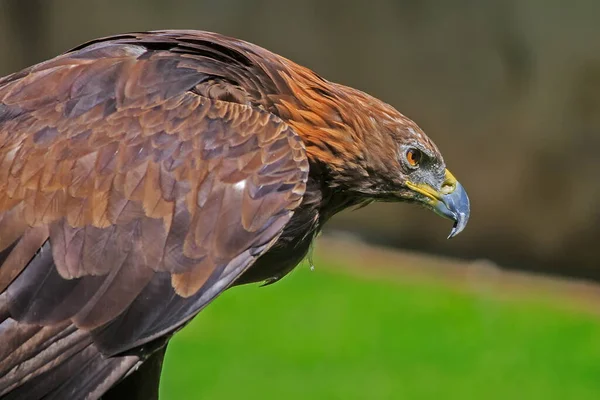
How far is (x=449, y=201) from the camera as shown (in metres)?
4.00

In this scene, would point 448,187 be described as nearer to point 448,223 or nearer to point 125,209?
point 125,209

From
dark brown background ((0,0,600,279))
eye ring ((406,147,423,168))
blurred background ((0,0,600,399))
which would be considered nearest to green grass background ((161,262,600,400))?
blurred background ((0,0,600,399))

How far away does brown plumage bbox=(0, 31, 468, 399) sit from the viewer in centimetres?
325

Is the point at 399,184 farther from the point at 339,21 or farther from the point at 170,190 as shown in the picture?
the point at 339,21

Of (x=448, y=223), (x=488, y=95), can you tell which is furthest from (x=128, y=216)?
(x=448, y=223)

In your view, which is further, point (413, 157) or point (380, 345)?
point (380, 345)

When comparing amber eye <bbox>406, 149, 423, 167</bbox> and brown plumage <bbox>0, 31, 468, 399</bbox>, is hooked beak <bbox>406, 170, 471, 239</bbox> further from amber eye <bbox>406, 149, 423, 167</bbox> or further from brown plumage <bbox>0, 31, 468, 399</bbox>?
brown plumage <bbox>0, 31, 468, 399</bbox>

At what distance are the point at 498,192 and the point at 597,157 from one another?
889 mm

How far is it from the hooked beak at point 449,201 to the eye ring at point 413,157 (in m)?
0.08

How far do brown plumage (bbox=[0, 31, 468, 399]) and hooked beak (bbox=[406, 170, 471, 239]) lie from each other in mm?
527

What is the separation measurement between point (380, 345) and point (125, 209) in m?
4.76

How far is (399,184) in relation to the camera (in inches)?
154

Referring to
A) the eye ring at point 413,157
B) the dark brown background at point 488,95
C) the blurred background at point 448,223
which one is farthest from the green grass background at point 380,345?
the eye ring at point 413,157

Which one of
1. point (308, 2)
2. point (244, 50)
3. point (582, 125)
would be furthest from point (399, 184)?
point (308, 2)
